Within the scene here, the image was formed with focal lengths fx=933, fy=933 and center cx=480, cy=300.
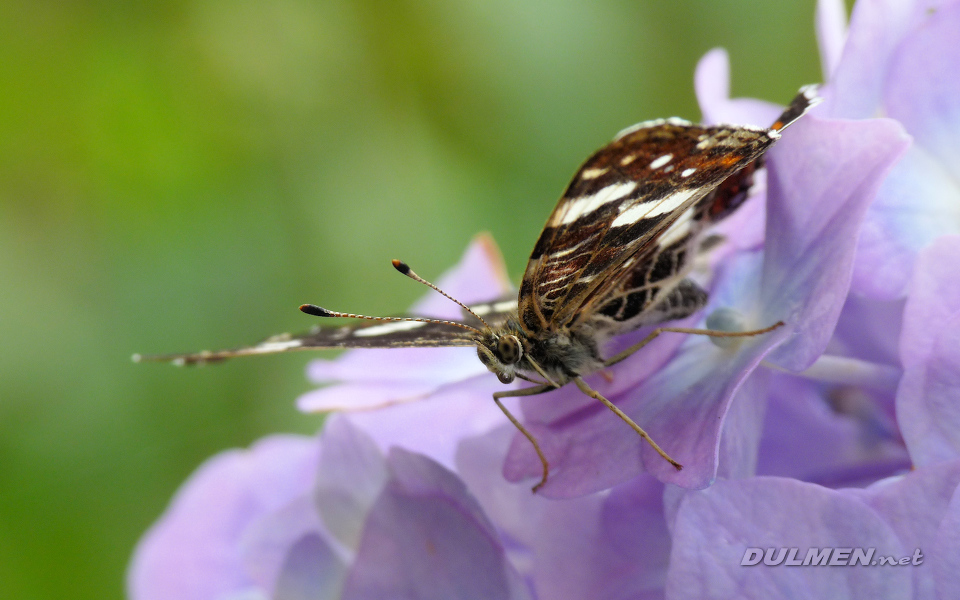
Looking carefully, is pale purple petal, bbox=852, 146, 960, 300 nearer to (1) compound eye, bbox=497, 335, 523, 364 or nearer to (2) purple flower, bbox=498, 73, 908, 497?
(2) purple flower, bbox=498, 73, 908, 497

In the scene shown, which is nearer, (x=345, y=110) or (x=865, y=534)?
(x=865, y=534)

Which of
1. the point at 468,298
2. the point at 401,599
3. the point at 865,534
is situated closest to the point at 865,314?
the point at 865,534

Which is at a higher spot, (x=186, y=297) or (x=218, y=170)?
(x=218, y=170)

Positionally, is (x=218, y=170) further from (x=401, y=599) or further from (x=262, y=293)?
(x=401, y=599)

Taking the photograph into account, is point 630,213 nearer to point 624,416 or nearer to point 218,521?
point 624,416

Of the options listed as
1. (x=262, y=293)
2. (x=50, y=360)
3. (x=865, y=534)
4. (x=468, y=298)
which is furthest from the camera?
(x=262, y=293)

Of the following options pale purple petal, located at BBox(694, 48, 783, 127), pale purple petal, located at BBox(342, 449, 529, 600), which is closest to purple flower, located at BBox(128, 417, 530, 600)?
pale purple petal, located at BBox(342, 449, 529, 600)

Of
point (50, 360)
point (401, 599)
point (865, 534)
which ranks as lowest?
point (50, 360)
